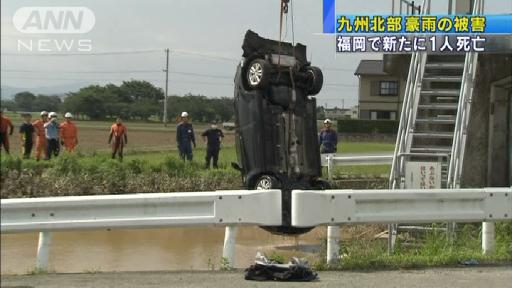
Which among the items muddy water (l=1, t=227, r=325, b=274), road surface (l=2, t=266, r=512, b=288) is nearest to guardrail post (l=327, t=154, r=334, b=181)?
muddy water (l=1, t=227, r=325, b=274)

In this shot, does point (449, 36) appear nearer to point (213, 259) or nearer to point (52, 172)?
point (213, 259)

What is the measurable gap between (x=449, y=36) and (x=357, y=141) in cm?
3643

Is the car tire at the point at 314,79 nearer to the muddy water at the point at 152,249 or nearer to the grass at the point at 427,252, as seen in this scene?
the grass at the point at 427,252

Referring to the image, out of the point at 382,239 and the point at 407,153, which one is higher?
the point at 407,153

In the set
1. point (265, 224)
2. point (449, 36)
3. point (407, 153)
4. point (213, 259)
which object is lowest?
point (213, 259)

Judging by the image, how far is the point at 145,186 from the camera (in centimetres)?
1333

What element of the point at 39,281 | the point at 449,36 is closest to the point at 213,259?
the point at 39,281

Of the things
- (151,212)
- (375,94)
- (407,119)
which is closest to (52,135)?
(407,119)

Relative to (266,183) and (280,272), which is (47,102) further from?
(266,183)

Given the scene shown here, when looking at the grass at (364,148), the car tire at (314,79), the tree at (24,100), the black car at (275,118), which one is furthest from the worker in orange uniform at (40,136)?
the grass at (364,148)

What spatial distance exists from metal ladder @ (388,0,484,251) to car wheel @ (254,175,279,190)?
6.09ft

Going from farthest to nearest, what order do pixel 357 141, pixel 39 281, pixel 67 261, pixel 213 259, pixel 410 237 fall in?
pixel 357 141 → pixel 410 237 → pixel 213 259 → pixel 67 261 → pixel 39 281

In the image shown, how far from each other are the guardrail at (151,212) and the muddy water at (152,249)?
252 mm

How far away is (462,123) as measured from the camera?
10.5 meters
